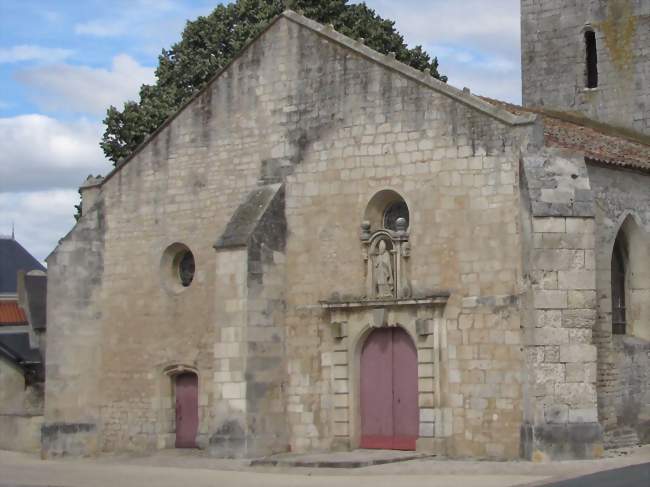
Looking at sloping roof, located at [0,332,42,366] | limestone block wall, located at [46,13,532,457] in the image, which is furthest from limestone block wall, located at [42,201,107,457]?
sloping roof, located at [0,332,42,366]

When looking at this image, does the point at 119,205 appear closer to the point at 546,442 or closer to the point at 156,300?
the point at 156,300

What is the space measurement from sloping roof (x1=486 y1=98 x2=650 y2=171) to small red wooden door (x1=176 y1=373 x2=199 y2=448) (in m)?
8.27

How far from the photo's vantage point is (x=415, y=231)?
2019 cm

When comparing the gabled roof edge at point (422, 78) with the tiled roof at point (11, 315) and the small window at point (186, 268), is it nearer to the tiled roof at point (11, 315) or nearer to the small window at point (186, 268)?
the small window at point (186, 268)

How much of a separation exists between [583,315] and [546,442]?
2025 millimetres

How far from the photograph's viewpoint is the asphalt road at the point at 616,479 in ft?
48.3

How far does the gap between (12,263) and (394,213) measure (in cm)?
2278

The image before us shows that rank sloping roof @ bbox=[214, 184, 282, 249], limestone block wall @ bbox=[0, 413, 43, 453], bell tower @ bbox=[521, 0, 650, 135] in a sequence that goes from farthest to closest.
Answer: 1. bell tower @ bbox=[521, 0, 650, 135]
2. limestone block wall @ bbox=[0, 413, 43, 453]
3. sloping roof @ bbox=[214, 184, 282, 249]

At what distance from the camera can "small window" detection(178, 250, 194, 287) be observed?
2358cm

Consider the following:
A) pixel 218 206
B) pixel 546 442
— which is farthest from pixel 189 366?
pixel 546 442

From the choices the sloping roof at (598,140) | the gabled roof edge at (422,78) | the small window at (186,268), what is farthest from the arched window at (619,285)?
the small window at (186,268)

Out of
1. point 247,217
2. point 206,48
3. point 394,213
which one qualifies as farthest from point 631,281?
point 206,48

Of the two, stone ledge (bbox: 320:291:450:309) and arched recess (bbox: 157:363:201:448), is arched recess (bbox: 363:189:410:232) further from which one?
arched recess (bbox: 157:363:201:448)

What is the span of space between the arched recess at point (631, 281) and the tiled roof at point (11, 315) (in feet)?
61.0
